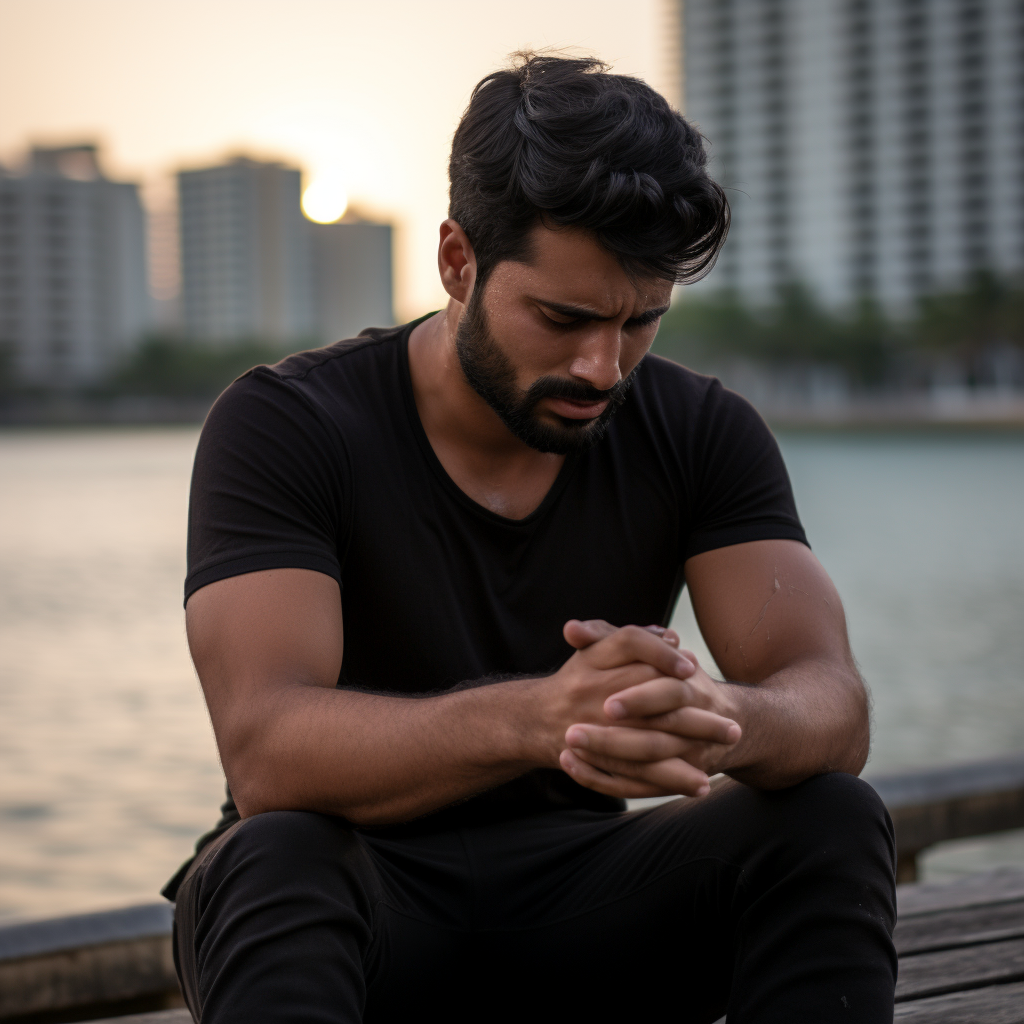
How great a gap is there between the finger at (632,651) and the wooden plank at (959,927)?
1.08 meters

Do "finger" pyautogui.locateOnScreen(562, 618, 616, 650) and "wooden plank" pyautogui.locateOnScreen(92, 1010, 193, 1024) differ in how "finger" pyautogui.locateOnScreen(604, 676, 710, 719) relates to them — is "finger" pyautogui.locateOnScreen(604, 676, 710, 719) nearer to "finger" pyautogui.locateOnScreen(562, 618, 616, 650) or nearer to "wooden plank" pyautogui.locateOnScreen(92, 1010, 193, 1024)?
"finger" pyautogui.locateOnScreen(562, 618, 616, 650)

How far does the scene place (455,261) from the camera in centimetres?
223

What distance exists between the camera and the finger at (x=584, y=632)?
1682mm

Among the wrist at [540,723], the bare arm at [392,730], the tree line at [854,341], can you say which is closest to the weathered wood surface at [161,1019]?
the bare arm at [392,730]

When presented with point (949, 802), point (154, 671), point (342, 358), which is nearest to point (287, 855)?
point (342, 358)

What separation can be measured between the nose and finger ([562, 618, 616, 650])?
0.52m

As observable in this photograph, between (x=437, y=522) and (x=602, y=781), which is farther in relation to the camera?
(x=437, y=522)

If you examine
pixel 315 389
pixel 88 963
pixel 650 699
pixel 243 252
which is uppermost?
pixel 243 252

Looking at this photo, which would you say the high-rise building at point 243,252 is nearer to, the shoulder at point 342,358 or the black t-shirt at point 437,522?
the shoulder at point 342,358

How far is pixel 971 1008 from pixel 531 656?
0.94m

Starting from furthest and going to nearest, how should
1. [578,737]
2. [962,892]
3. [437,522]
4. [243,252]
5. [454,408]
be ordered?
1. [243,252]
2. [962,892]
3. [454,408]
4. [437,522]
5. [578,737]

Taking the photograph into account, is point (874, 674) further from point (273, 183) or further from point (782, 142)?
point (273, 183)

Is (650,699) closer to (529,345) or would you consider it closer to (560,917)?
(560,917)

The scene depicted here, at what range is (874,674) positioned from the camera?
993cm
